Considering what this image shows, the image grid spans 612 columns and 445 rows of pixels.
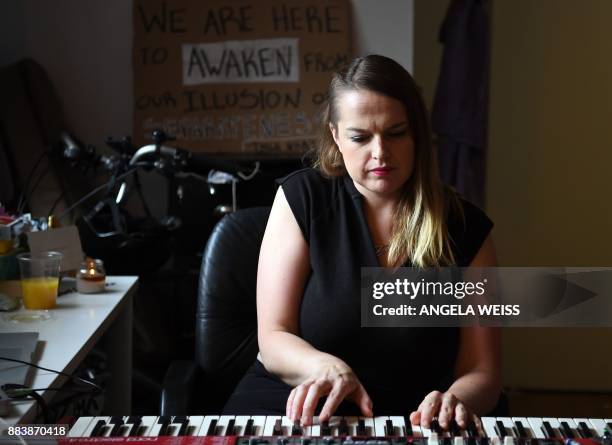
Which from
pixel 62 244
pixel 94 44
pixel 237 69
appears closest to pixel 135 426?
pixel 62 244

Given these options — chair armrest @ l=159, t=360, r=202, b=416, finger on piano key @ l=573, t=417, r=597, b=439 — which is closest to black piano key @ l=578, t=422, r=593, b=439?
finger on piano key @ l=573, t=417, r=597, b=439

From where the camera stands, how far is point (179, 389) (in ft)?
4.96

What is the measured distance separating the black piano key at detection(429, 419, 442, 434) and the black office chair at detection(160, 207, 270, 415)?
1.98ft

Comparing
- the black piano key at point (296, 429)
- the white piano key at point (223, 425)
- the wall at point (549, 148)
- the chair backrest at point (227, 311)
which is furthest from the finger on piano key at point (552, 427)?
the wall at point (549, 148)

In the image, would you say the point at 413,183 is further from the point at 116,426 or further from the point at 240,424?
the point at 116,426

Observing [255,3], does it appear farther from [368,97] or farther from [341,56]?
[368,97]

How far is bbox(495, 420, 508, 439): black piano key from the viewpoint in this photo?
1122 mm

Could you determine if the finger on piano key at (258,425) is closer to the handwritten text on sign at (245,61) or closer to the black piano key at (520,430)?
the black piano key at (520,430)

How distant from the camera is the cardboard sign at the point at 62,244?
5.89 feet

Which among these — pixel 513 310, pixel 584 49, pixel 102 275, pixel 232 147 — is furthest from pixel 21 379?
pixel 584 49

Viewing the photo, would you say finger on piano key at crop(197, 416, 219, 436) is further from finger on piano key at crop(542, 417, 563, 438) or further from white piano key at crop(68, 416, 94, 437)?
finger on piano key at crop(542, 417, 563, 438)

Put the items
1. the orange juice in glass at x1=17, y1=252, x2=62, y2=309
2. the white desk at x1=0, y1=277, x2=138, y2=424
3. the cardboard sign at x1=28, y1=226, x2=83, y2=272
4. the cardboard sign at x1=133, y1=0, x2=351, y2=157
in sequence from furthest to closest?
the cardboard sign at x1=133, y1=0, x2=351, y2=157, the cardboard sign at x1=28, y1=226, x2=83, y2=272, the orange juice in glass at x1=17, y1=252, x2=62, y2=309, the white desk at x1=0, y1=277, x2=138, y2=424

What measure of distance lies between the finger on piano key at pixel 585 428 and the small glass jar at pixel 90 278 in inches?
44.5

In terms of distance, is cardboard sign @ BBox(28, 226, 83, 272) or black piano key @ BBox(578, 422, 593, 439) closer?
black piano key @ BBox(578, 422, 593, 439)
